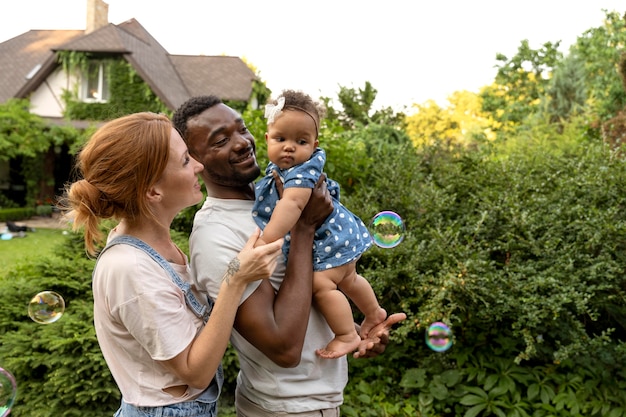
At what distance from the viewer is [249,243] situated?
67.2 inches

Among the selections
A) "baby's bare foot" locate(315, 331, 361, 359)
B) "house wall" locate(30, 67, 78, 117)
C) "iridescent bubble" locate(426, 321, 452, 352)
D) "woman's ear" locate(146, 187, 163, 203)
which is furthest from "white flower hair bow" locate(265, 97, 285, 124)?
"house wall" locate(30, 67, 78, 117)

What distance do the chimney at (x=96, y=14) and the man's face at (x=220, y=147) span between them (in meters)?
23.8

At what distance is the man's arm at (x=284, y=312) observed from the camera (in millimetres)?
1671

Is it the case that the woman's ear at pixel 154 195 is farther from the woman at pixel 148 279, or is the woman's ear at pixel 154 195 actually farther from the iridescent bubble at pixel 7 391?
the iridescent bubble at pixel 7 391

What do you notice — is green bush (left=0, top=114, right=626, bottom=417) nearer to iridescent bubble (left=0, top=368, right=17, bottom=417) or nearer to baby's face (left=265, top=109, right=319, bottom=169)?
iridescent bubble (left=0, top=368, right=17, bottom=417)

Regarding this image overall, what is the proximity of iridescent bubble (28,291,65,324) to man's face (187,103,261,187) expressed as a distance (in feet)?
5.82

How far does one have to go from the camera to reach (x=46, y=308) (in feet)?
10.6

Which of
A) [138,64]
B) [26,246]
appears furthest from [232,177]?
[138,64]

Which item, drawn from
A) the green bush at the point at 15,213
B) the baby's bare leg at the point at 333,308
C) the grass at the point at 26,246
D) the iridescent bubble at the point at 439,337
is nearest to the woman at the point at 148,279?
the baby's bare leg at the point at 333,308

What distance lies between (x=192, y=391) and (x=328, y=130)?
5000mm

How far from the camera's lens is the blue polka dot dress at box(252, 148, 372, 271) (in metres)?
1.95

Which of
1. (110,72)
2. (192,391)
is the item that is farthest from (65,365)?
(110,72)

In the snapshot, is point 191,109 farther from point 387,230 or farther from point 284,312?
point 387,230

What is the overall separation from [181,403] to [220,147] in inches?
32.0
